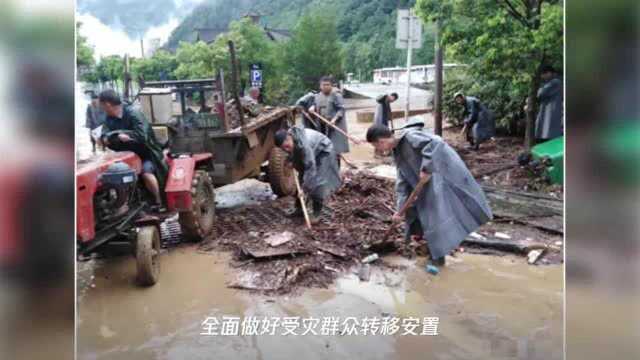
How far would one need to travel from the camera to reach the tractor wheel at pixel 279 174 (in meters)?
5.35

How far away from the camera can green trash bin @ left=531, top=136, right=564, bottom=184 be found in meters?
3.12

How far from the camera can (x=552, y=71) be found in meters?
3.23

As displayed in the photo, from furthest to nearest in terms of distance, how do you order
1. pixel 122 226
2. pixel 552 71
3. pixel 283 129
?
pixel 283 129 < pixel 122 226 < pixel 552 71

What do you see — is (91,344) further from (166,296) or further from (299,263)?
(299,263)

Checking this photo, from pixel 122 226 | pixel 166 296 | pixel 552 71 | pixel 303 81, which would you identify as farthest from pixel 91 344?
pixel 552 71

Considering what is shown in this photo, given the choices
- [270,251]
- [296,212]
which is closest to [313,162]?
[296,212]

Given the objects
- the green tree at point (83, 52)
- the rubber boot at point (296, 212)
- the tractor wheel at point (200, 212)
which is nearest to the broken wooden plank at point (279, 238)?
the rubber boot at point (296, 212)

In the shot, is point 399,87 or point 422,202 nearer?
point 399,87

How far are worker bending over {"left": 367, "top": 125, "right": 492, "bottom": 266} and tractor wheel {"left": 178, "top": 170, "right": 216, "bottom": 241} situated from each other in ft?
4.59

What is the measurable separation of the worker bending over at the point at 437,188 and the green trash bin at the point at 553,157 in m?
0.56

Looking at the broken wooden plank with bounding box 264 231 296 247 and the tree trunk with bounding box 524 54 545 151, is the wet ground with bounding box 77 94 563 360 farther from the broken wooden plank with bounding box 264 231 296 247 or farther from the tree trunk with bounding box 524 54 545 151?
the tree trunk with bounding box 524 54 545 151

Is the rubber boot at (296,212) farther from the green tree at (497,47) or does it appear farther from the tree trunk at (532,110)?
the tree trunk at (532,110)

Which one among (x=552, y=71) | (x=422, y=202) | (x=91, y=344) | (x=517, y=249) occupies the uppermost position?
(x=552, y=71)

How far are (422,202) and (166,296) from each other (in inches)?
71.0
